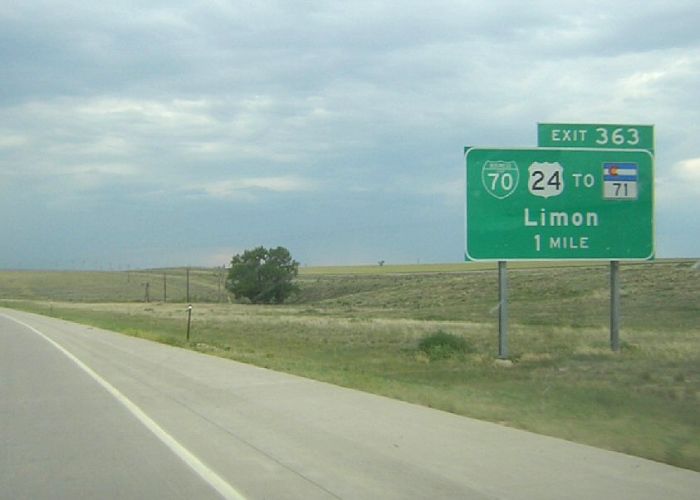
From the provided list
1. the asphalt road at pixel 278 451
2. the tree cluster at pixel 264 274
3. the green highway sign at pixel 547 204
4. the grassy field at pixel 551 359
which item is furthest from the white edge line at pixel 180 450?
the tree cluster at pixel 264 274

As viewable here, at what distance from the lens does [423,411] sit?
13.7 meters

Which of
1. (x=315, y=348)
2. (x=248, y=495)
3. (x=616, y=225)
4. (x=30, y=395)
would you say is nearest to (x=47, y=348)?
(x=315, y=348)

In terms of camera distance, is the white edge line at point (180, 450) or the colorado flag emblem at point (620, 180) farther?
the colorado flag emblem at point (620, 180)

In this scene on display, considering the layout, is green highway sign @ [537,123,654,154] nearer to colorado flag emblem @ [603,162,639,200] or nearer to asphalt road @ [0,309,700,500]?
colorado flag emblem @ [603,162,639,200]

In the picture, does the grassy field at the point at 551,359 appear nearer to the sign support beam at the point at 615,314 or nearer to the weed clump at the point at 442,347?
the weed clump at the point at 442,347

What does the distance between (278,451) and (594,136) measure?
20015 mm

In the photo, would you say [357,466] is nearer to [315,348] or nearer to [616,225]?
[616,225]

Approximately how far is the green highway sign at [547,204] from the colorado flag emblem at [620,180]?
3 centimetres

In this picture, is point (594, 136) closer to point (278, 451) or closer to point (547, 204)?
point (547, 204)

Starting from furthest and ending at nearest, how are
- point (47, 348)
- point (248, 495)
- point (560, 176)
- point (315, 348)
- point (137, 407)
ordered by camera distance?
1. point (315, 348)
2. point (47, 348)
3. point (560, 176)
4. point (137, 407)
5. point (248, 495)

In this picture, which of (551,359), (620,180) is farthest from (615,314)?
(620,180)

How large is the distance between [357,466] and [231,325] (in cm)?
4613

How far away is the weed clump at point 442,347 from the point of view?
27038mm

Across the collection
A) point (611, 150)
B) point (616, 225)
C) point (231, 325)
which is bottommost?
point (231, 325)
